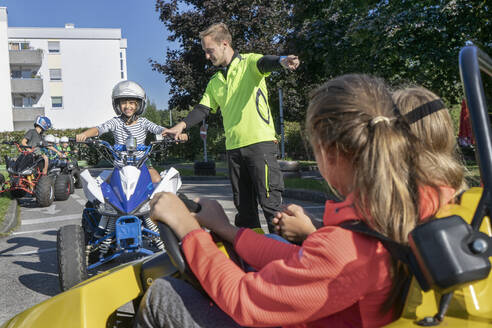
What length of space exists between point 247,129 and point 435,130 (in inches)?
116

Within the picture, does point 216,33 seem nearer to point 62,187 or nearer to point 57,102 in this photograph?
point 62,187

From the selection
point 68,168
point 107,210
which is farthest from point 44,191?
point 107,210

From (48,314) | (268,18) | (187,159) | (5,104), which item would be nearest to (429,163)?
(48,314)

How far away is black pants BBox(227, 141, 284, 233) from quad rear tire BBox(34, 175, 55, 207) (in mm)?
6122

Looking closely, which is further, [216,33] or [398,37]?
[398,37]

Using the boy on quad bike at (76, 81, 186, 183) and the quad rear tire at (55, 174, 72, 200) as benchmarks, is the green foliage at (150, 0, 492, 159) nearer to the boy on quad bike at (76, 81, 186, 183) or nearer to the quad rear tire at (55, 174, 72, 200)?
the boy on quad bike at (76, 81, 186, 183)

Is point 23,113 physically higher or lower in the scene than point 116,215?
higher

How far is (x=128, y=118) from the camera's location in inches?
177

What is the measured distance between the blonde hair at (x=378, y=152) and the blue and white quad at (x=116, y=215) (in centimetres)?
267

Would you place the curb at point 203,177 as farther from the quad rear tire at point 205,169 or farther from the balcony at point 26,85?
the balcony at point 26,85

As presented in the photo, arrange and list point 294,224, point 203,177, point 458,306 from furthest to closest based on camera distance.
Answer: point 203,177 → point 294,224 → point 458,306

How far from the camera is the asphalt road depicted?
3.70 m

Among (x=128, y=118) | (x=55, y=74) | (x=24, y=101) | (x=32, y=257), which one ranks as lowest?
(x=32, y=257)

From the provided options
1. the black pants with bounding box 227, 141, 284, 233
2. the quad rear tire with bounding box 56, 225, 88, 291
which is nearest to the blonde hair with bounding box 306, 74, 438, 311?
the quad rear tire with bounding box 56, 225, 88, 291
